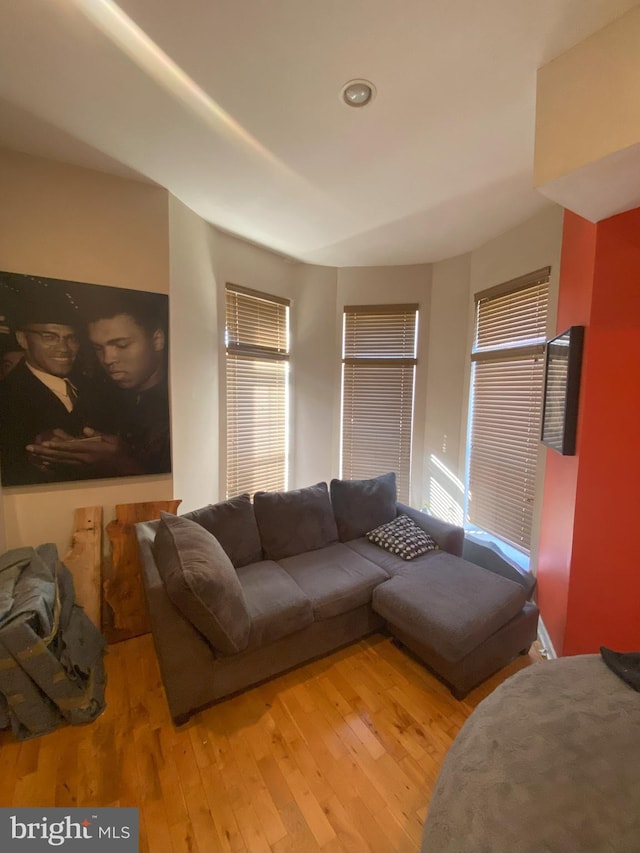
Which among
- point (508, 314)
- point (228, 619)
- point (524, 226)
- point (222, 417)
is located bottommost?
point (228, 619)

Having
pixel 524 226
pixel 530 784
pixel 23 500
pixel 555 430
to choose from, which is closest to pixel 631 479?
pixel 555 430

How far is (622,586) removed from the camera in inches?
66.1

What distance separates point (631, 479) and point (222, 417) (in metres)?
2.67

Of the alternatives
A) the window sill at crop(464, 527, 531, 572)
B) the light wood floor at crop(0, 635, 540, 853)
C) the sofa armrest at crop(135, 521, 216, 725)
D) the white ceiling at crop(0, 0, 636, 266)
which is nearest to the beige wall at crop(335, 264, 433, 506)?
the window sill at crop(464, 527, 531, 572)

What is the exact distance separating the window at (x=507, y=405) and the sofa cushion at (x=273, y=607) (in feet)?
5.65

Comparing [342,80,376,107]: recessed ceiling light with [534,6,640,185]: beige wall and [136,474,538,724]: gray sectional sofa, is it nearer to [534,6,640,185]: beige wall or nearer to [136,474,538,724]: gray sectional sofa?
[534,6,640,185]: beige wall

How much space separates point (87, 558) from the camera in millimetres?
2100

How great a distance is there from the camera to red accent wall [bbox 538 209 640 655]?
1600mm

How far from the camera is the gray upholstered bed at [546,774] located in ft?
2.54

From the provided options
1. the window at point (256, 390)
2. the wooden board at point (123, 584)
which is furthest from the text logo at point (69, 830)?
the window at point (256, 390)

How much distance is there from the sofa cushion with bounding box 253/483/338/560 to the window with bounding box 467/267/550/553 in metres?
1.34

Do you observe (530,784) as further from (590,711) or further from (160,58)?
(160,58)

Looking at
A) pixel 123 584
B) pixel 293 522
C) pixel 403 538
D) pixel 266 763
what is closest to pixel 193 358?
pixel 293 522

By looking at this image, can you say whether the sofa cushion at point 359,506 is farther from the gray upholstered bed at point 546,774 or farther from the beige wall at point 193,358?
the gray upholstered bed at point 546,774
